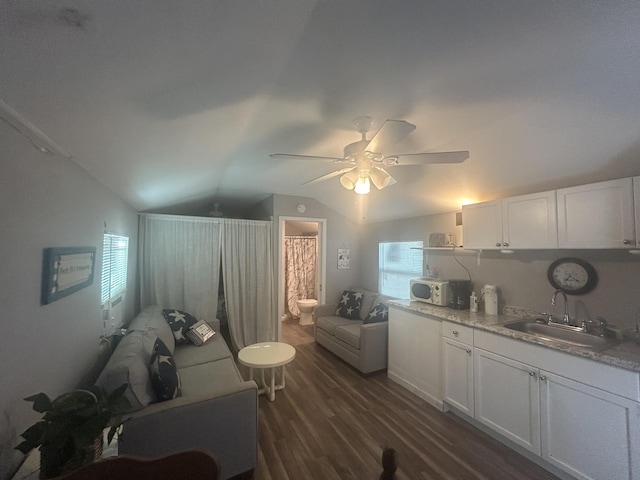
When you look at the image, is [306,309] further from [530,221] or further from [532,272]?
[530,221]

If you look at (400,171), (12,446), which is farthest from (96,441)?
(400,171)

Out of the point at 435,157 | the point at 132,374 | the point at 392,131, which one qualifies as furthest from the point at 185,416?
the point at 435,157

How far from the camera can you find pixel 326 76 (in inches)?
50.8

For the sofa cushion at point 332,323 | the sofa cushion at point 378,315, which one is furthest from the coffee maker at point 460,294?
the sofa cushion at point 332,323

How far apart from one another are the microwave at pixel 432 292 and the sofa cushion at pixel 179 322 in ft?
9.23

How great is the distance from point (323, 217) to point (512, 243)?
2.66m

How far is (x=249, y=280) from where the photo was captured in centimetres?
380

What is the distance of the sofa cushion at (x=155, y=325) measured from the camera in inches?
94.7

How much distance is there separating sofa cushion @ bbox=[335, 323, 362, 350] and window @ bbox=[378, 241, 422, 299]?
0.88 metres

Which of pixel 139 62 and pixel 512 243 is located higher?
pixel 139 62

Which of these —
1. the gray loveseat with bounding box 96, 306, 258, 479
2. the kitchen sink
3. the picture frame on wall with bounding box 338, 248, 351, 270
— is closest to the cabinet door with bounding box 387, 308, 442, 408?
the kitchen sink

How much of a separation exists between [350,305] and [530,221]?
259 cm

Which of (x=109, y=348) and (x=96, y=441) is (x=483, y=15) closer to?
(x=96, y=441)

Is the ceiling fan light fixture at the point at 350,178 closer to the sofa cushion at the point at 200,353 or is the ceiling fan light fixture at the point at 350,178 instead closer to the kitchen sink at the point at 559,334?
the kitchen sink at the point at 559,334
